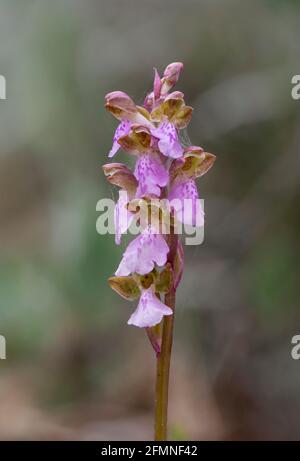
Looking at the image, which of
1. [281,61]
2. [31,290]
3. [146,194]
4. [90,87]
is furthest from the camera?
[90,87]

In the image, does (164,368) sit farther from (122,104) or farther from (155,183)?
(122,104)

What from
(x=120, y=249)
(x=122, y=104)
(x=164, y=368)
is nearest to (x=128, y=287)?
(x=164, y=368)

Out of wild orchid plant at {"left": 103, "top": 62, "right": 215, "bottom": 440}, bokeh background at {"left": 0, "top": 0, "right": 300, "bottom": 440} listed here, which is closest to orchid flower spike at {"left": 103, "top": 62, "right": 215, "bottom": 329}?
wild orchid plant at {"left": 103, "top": 62, "right": 215, "bottom": 440}

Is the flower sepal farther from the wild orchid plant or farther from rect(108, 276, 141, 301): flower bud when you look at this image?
rect(108, 276, 141, 301): flower bud

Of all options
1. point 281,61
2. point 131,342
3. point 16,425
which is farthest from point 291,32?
point 16,425

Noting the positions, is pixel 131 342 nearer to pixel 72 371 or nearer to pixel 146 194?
pixel 72 371

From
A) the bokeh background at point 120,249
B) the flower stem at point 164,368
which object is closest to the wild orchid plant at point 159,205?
the flower stem at point 164,368
